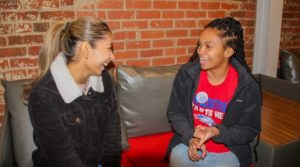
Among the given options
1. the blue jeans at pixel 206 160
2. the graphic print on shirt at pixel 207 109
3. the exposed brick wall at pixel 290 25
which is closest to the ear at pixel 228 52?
the graphic print on shirt at pixel 207 109

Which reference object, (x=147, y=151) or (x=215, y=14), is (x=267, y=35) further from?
(x=147, y=151)

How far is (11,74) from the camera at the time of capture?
2053mm

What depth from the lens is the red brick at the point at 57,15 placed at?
6.68ft

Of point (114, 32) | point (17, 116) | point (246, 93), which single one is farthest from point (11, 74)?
point (246, 93)

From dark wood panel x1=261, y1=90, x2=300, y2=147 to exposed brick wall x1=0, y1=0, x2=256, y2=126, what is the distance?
0.61 metres

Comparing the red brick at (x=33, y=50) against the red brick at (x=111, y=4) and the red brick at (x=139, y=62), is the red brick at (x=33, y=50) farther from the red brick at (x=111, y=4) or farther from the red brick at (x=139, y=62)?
the red brick at (x=139, y=62)

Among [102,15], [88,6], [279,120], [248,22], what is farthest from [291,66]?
[88,6]

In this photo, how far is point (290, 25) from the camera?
320 centimetres

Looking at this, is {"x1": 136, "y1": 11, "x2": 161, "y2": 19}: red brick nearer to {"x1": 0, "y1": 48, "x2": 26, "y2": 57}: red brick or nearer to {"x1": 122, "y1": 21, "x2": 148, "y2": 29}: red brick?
{"x1": 122, "y1": 21, "x2": 148, "y2": 29}: red brick

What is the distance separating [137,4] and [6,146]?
133 centimetres

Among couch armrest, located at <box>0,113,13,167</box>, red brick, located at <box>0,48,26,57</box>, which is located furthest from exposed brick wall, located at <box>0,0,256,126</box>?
couch armrest, located at <box>0,113,13,167</box>

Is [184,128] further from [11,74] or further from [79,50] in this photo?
[11,74]

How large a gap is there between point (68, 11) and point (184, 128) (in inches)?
44.7

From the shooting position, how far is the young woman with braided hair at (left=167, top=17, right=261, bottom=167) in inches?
65.1
